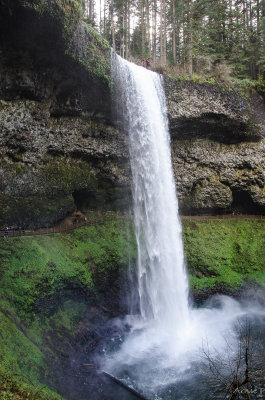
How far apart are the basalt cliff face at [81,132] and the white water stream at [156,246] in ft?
4.24

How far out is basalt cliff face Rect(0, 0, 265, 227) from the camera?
12227 millimetres

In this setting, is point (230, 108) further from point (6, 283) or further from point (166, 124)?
point (6, 283)

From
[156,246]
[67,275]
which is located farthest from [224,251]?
[67,275]

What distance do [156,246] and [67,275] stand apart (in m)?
5.30

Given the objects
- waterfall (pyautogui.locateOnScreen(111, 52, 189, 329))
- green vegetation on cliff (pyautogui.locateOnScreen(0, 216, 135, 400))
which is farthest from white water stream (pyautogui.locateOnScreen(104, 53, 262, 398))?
green vegetation on cliff (pyautogui.locateOnScreen(0, 216, 135, 400))

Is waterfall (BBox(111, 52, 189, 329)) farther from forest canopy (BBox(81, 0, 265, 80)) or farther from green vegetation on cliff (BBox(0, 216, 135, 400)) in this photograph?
forest canopy (BBox(81, 0, 265, 80))

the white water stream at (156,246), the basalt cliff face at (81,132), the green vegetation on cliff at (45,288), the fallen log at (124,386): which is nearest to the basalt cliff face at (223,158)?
the basalt cliff face at (81,132)

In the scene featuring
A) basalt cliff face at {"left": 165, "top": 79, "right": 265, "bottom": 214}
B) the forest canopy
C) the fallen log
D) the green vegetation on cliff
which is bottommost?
the fallen log

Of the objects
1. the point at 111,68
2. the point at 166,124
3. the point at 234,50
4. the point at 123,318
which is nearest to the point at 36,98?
the point at 111,68

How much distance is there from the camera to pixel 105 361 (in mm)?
10969

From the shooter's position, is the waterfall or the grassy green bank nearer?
the grassy green bank

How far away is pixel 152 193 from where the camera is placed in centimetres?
1623

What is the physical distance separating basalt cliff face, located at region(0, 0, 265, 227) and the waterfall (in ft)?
3.64

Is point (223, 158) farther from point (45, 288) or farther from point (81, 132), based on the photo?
point (45, 288)
